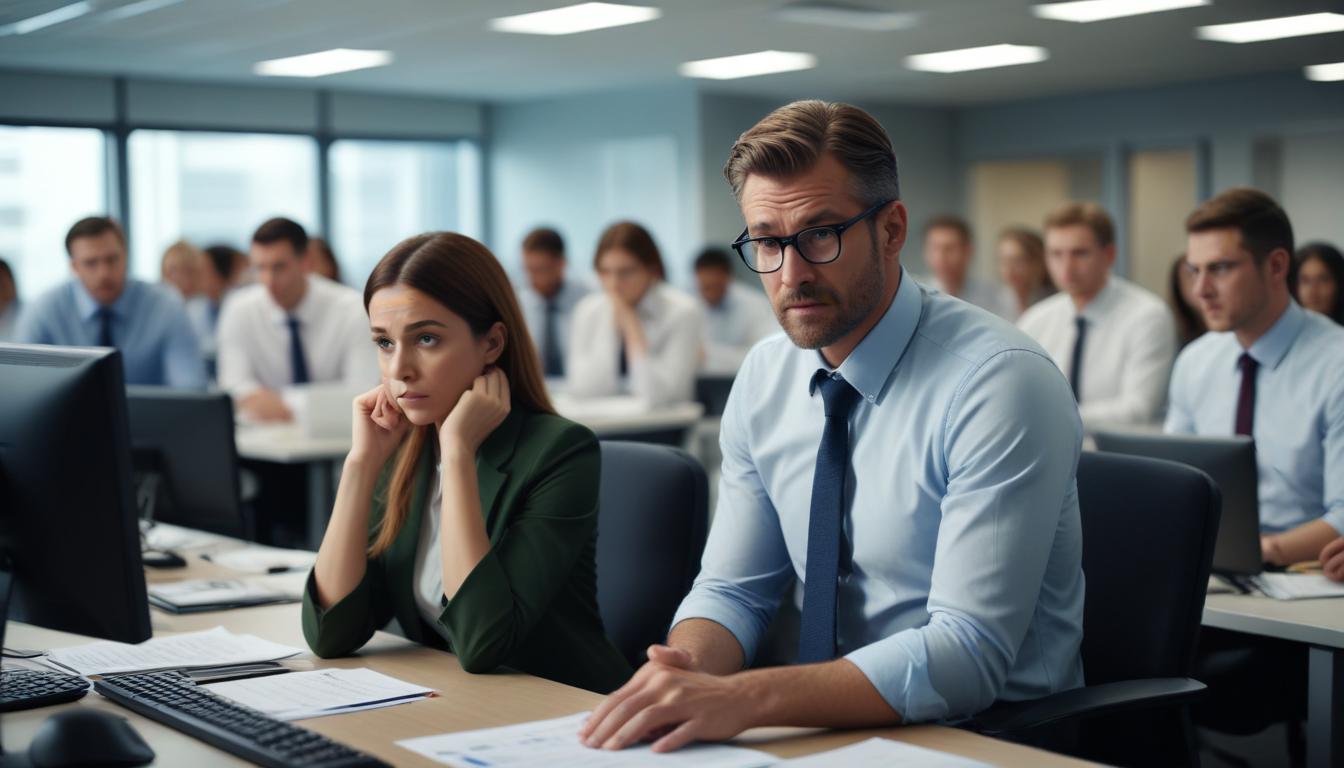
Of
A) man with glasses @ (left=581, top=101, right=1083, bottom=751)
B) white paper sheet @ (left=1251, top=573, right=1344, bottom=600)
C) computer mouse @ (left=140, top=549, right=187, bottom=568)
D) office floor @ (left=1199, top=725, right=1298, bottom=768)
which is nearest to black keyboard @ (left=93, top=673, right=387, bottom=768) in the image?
man with glasses @ (left=581, top=101, right=1083, bottom=751)

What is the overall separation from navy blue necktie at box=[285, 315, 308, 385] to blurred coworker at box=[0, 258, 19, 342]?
241 cm

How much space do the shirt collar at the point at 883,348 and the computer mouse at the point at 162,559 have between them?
156 centimetres

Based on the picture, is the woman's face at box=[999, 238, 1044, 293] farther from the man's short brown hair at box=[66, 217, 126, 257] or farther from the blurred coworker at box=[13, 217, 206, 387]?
the man's short brown hair at box=[66, 217, 126, 257]

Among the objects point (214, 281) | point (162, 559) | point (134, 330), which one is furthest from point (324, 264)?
point (162, 559)

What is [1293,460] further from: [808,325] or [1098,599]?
[808,325]

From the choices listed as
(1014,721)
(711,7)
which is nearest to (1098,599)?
(1014,721)

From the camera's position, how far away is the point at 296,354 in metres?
5.25

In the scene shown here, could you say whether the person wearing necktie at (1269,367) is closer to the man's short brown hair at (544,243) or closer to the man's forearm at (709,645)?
the man's forearm at (709,645)

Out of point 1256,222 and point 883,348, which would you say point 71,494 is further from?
point 1256,222

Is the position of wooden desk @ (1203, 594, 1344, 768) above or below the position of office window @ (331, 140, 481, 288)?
below

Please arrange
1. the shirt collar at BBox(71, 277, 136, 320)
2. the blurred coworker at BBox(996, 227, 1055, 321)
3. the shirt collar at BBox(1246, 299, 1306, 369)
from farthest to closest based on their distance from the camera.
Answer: the blurred coworker at BBox(996, 227, 1055, 321) < the shirt collar at BBox(71, 277, 136, 320) < the shirt collar at BBox(1246, 299, 1306, 369)

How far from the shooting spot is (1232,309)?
2.93 m

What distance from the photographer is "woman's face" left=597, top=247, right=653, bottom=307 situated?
5.99 m

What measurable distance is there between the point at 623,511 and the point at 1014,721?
2.51ft
